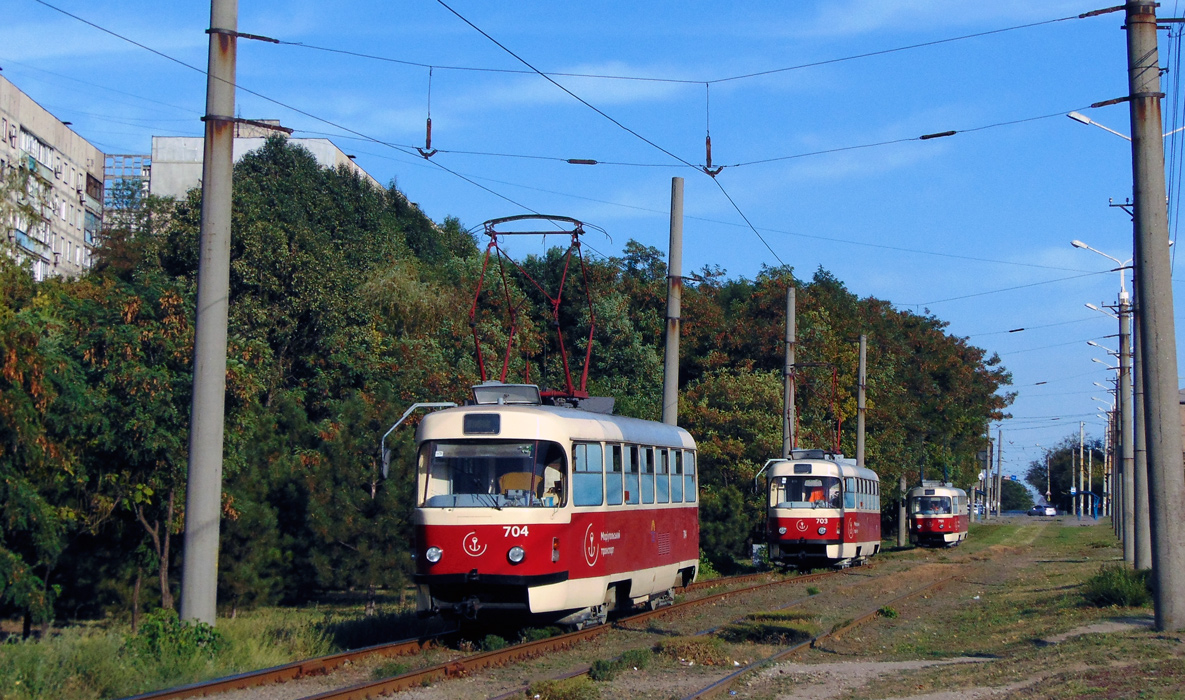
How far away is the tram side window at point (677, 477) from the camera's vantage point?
19.1m

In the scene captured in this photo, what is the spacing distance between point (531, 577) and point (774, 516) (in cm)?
1978

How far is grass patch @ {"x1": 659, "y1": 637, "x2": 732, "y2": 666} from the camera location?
44.4 feet

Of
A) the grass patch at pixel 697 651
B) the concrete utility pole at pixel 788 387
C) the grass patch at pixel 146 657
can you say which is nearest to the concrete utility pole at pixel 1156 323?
the grass patch at pixel 697 651

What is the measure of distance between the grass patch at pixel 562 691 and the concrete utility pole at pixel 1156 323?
8057 millimetres

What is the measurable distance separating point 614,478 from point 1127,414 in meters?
26.5

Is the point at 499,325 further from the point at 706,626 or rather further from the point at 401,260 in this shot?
the point at 706,626

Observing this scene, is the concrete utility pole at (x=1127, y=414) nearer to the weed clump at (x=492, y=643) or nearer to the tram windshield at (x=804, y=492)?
the tram windshield at (x=804, y=492)

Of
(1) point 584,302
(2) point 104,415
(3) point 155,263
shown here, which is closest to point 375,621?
(2) point 104,415

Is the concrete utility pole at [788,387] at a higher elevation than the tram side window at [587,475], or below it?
higher

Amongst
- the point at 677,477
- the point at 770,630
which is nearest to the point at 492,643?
the point at 770,630

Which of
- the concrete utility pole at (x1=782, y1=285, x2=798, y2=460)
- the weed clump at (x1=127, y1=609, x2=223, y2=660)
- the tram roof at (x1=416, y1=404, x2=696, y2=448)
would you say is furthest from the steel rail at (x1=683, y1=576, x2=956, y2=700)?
the concrete utility pole at (x1=782, y1=285, x2=798, y2=460)

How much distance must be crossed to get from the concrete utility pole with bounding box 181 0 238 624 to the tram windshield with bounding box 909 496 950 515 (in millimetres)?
43306

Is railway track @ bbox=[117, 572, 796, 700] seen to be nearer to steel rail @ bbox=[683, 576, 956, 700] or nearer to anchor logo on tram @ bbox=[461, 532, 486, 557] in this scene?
anchor logo on tram @ bbox=[461, 532, 486, 557]

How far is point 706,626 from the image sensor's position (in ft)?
57.4
